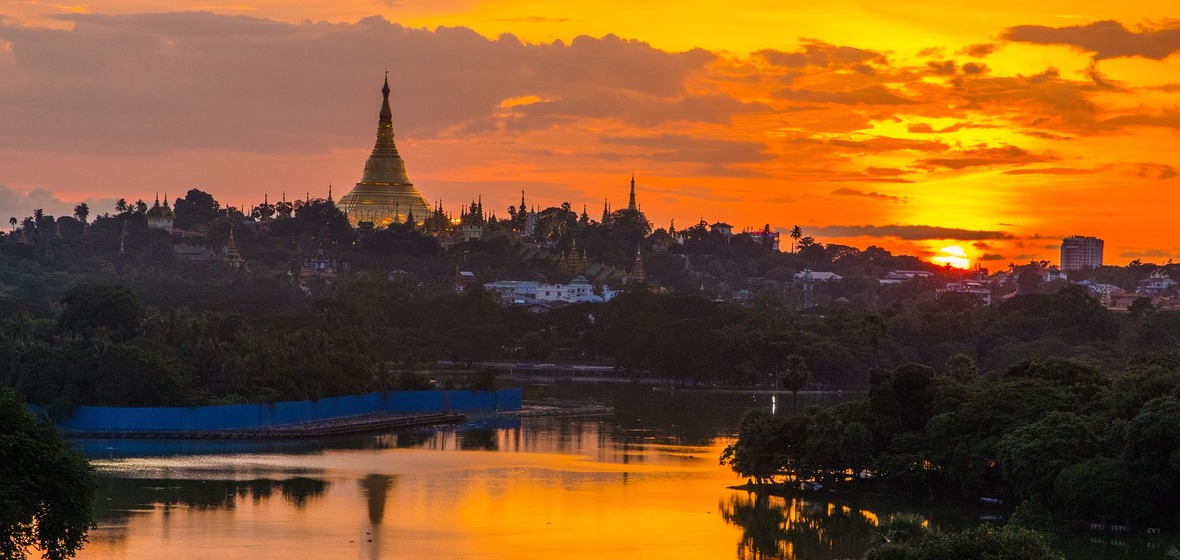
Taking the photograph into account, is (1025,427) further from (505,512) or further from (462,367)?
(462,367)

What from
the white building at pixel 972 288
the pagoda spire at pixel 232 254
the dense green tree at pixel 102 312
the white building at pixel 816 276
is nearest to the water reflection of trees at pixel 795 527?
the dense green tree at pixel 102 312

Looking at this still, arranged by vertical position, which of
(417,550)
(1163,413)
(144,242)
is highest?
(144,242)

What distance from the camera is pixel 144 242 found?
120 meters

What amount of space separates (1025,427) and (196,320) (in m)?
31.4

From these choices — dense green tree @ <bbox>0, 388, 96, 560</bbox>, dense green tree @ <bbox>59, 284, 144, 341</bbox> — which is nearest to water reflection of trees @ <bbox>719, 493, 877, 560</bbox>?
dense green tree @ <bbox>0, 388, 96, 560</bbox>

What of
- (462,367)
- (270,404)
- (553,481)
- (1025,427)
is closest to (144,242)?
(462,367)

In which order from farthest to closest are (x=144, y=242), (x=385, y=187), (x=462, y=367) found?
(x=385, y=187), (x=144, y=242), (x=462, y=367)

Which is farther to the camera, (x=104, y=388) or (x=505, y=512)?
(x=104, y=388)

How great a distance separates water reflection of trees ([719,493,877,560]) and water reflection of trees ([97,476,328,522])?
9.37m

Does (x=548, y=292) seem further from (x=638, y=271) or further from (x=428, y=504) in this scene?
(x=428, y=504)

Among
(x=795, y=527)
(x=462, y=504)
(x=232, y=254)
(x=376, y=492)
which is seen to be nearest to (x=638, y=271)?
(x=232, y=254)

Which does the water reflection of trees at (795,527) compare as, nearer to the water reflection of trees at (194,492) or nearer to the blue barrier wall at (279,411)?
the water reflection of trees at (194,492)

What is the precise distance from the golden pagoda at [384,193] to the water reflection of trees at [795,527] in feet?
313

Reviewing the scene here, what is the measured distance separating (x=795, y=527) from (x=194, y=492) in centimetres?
1318
